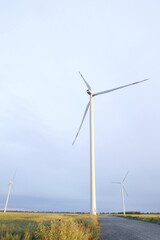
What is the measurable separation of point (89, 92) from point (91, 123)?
28.0 feet

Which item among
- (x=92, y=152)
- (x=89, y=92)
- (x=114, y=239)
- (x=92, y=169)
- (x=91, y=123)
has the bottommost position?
(x=114, y=239)

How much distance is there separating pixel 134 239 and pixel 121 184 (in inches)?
2764

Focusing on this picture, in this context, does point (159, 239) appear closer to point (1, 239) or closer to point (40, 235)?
point (40, 235)

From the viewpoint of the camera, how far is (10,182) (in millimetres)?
78312

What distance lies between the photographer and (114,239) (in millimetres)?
12164

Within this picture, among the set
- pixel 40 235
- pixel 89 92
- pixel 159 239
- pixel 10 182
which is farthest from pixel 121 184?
pixel 40 235

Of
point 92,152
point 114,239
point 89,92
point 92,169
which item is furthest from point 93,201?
point 89,92

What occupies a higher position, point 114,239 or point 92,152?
point 92,152

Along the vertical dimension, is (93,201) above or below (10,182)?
below

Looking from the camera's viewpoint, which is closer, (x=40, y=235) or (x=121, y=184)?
(x=40, y=235)

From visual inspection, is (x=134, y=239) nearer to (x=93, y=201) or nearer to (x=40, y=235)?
(x=40, y=235)

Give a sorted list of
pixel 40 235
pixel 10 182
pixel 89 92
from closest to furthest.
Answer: pixel 40 235, pixel 89 92, pixel 10 182

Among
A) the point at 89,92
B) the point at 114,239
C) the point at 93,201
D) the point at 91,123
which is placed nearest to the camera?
the point at 114,239

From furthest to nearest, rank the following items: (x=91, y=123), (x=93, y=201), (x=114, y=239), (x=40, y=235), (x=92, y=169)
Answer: (x=91, y=123)
(x=92, y=169)
(x=93, y=201)
(x=114, y=239)
(x=40, y=235)
